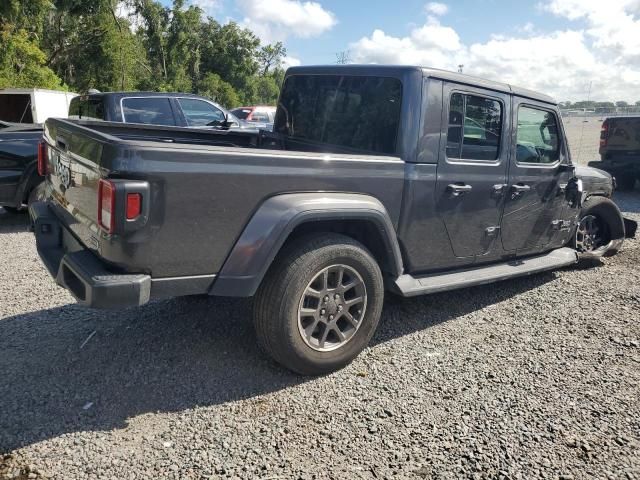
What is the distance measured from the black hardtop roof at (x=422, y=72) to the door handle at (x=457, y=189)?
73 centimetres

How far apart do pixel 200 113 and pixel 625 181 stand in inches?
370

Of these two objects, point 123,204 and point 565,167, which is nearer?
point 123,204

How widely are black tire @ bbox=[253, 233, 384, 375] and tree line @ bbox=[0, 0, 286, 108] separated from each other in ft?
66.0

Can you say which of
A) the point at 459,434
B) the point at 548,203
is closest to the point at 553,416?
the point at 459,434

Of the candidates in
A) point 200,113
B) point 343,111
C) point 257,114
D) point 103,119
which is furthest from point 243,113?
point 343,111

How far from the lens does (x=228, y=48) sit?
44.8 meters

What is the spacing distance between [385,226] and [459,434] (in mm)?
1269

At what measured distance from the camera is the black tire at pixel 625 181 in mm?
11320

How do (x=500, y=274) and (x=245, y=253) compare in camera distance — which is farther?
(x=500, y=274)

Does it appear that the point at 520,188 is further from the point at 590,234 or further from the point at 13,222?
the point at 13,222

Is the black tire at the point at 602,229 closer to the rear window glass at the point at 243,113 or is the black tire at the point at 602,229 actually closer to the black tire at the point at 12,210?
the black tire at the point at 12,210

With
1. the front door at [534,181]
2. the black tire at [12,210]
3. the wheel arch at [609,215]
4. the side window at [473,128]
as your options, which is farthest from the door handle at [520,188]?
the black tire at [12,210]

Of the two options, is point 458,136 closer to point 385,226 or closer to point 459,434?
point 385,226

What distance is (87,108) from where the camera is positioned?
308 inches
